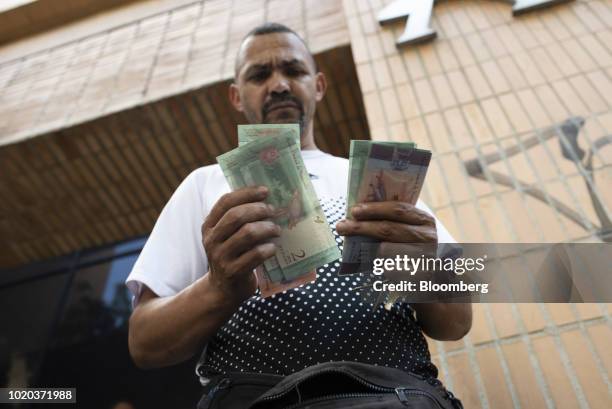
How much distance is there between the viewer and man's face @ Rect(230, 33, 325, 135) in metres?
1.95

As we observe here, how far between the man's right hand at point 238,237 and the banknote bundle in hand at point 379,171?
0.22 m

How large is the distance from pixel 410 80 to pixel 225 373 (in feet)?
7.99

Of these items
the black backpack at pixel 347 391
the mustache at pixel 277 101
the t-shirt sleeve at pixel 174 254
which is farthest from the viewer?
the mustache at pixel 277 101

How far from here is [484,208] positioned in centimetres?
234

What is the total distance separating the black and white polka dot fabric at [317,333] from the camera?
47.1 inches

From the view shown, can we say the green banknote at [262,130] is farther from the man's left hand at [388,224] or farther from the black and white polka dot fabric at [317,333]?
the black and white polka dot fabric at [317,333]

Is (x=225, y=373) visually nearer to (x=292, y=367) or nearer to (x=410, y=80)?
(x=292, y=367)

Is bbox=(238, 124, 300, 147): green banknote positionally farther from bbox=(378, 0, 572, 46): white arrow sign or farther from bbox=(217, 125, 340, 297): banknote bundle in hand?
bbox=(378, 0, 572, 46): white arrow sign

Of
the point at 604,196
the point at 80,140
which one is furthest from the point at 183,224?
the point at 80,140

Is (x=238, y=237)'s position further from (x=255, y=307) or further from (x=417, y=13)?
(x=417, y=13)

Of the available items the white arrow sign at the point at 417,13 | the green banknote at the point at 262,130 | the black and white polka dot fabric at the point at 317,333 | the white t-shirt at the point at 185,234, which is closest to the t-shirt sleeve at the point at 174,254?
the white t-shirt at the point at 185,234

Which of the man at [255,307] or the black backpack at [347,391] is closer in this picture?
the black backpack at [347,391]

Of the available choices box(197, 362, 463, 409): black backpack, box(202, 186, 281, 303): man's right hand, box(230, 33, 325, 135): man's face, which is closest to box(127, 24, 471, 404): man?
box(202, 186, 281, 303): man's right hand

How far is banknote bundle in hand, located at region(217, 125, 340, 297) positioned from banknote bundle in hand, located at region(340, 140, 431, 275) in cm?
10
